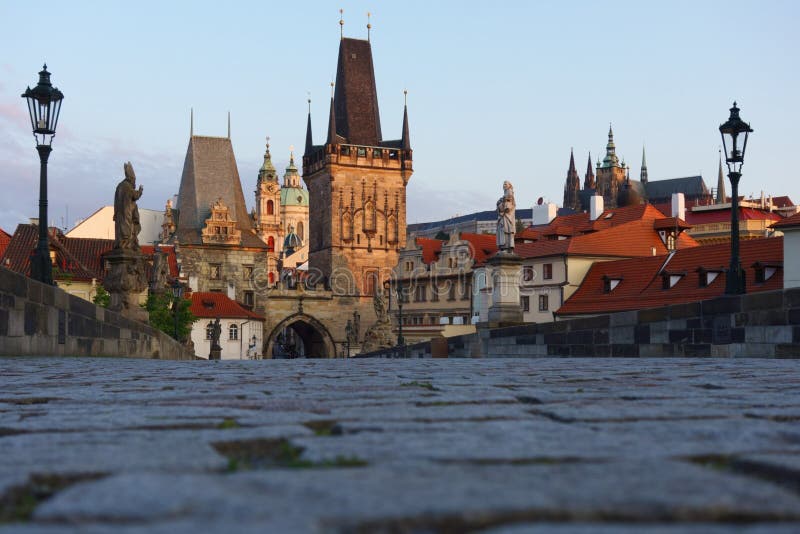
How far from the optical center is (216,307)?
72.8 m

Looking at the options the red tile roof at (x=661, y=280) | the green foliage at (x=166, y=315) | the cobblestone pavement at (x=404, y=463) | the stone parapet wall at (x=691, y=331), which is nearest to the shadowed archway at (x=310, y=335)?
the green foliage at (x=166, y=315)

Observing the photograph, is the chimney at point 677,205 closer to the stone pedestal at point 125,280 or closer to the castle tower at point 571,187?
the stone pedestal at point 125,280

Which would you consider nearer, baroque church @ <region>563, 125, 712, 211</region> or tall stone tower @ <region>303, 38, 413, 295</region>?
tall stone tower @ <region>303, 38, 413, 295</region>

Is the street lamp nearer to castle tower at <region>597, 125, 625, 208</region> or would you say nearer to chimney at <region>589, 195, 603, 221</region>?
chimney at <region>589, 195, 603, 221</region>

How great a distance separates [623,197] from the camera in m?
102

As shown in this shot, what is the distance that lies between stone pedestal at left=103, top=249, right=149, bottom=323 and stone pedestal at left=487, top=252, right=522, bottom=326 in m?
9.55

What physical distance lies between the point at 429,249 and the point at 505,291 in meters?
52.7

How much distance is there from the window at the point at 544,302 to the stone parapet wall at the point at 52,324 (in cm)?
4094

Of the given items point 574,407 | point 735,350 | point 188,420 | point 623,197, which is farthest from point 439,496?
point 623,197

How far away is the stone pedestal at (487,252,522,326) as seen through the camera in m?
27.4

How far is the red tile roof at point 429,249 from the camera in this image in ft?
261

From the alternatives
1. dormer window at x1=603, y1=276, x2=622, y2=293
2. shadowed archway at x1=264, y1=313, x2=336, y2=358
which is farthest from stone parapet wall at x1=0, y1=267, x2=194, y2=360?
shadowed archway at x1=264, y1=313, x2=336, y2=358

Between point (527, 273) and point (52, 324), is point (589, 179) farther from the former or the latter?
point (52, 324)

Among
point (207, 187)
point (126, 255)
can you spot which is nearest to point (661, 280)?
point (126, 255)
